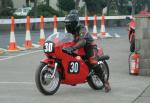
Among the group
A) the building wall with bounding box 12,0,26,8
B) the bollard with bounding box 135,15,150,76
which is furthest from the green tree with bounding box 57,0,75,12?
the bollard with bounding box 135,15,150,76

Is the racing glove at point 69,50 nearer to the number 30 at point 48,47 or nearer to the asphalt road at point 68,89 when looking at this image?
the number 30 at point 48,47

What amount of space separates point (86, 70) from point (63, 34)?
813 millimetres

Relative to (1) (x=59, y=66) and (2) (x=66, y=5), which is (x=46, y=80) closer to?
(1) (x=59, y=66)

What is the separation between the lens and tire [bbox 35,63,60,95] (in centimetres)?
997

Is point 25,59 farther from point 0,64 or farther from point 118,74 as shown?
point 118,74

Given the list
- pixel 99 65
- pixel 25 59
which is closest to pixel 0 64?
pixel 25 59

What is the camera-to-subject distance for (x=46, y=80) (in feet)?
33.2

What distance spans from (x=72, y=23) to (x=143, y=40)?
3280 mm

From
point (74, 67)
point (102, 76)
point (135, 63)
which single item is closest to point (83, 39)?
point (74, 67)

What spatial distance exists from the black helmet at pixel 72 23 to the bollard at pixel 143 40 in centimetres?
307

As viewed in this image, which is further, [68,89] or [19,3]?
[19,3]

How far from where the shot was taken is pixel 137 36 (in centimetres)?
1339

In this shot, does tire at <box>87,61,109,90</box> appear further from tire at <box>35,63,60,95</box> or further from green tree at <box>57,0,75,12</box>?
green tree at <box>57,0,75,12</box>

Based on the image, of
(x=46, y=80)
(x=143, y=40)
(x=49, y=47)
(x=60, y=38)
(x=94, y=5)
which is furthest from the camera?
(x=94, y=5)
